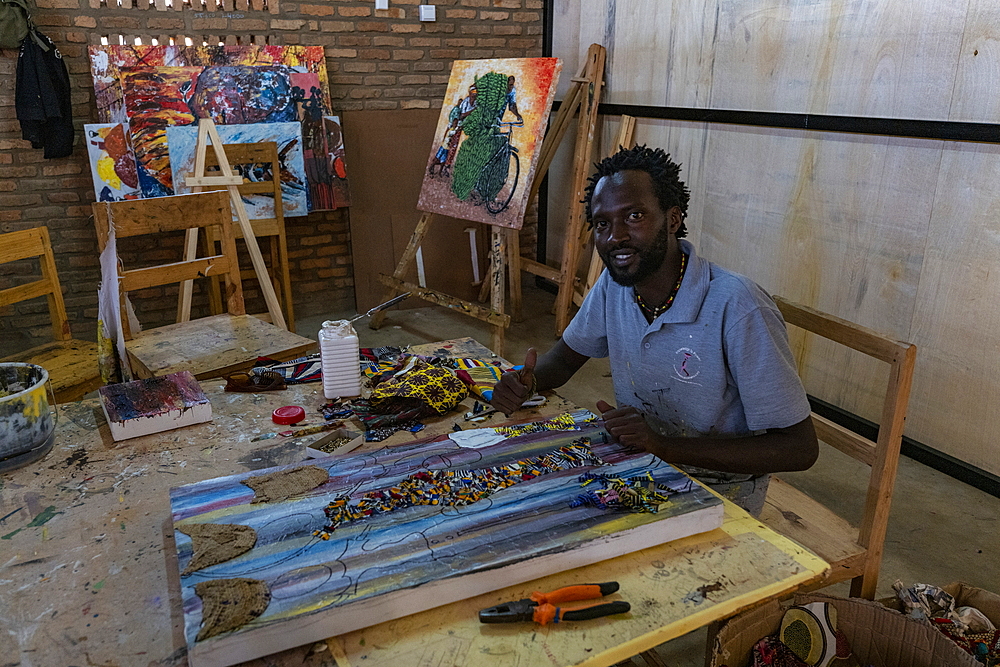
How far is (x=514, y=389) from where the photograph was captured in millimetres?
1682

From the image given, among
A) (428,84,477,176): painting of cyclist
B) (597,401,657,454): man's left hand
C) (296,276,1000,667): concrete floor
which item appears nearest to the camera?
(597,401,657,454): man's left hand

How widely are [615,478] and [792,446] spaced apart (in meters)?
0.48

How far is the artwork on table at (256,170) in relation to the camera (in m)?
→ 4.04

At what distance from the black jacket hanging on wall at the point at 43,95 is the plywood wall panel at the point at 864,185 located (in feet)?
11.3

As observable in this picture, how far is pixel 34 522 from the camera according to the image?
1248 mm

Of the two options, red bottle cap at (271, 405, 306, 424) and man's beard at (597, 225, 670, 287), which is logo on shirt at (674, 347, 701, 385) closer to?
man's beard at (597, 225, 670, 287)

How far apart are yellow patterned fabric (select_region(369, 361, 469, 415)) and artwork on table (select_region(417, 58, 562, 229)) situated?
2.19m

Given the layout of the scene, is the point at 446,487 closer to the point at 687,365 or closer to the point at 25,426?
the point at 687,365

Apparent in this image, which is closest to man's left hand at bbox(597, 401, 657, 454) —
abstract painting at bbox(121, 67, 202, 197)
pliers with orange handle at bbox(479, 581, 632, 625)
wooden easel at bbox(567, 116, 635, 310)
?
pliers with orange handle at bbox(479, 581, 632, 625)

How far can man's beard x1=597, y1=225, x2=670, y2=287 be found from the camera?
1572 millimetres

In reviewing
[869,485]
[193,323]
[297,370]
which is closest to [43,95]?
[193,323]

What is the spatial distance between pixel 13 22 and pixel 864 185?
4300 millimetres

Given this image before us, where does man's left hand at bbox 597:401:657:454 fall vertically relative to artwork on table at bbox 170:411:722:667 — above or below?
above

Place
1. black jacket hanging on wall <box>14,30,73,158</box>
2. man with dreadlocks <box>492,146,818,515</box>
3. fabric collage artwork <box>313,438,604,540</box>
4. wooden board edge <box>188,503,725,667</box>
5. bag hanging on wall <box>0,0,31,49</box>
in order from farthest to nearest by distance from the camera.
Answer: black jacket hanging on wall <box>14,30,73,158</box> → bag hanging on wall <box>0,0,31,49</box> → man with dreadlocks <box>492,146,818,515</box> → fabric collage artwork <box>313,438,604,540</box> → wooden board edge <box>188,503,725,667</box>
